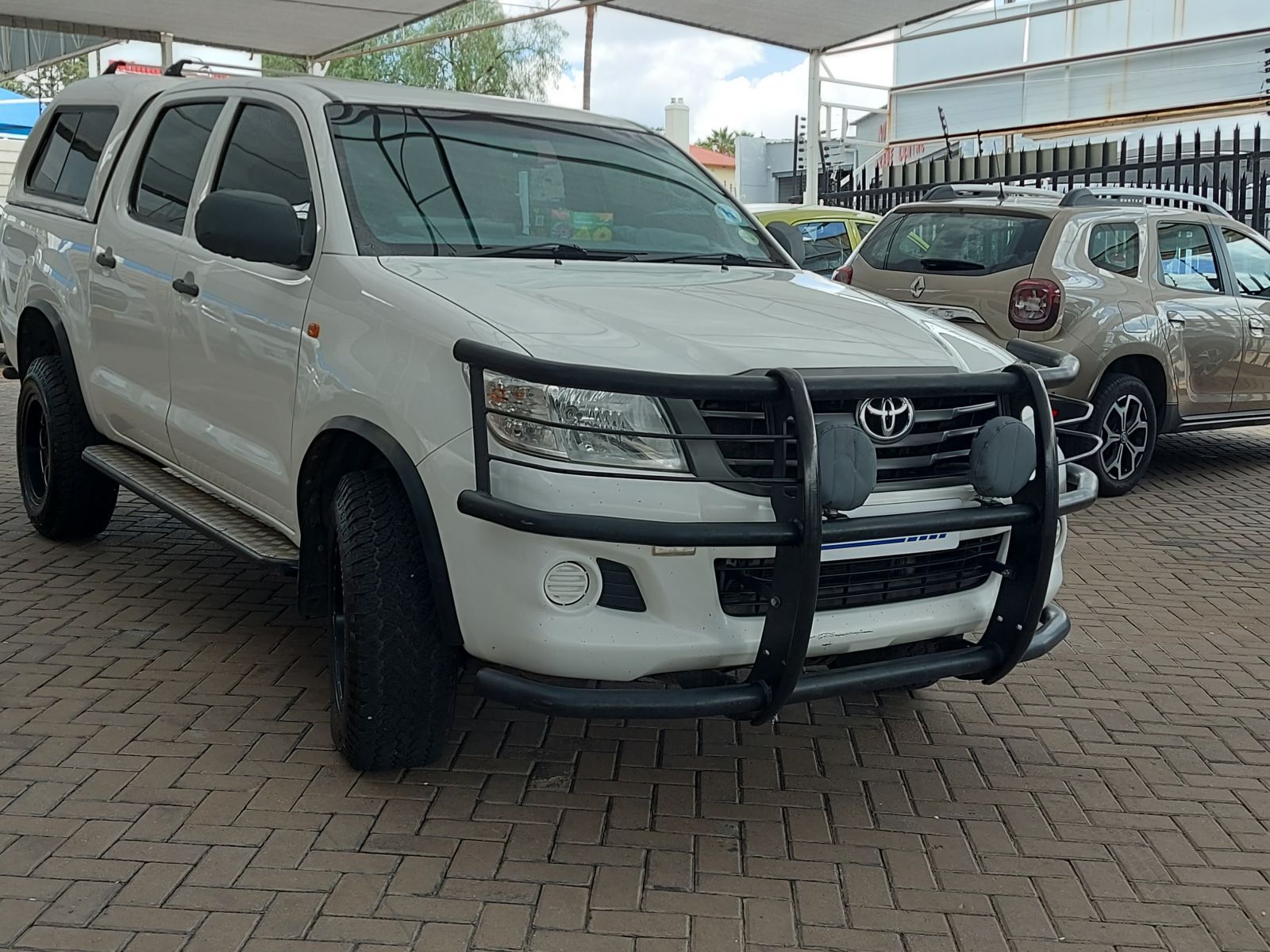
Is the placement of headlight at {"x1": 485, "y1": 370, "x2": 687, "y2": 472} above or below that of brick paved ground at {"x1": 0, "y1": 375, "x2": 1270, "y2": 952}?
above

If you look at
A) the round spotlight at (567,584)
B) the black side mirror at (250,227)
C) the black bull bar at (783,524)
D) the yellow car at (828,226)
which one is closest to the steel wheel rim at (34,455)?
the black side mirror at (250,227)

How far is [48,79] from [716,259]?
165 ft

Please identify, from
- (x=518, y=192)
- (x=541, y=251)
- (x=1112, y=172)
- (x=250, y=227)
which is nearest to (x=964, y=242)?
(x=518, y=192)

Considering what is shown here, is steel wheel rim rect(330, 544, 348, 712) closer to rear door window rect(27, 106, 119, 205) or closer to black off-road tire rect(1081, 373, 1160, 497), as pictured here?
rear door window rect(27, 106, 119, 205)

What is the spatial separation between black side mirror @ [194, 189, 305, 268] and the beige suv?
5126mm

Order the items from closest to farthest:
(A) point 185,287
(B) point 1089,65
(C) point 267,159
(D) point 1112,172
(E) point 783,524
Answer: (E) point 783,524 < (C) point 267,159 < (A) point 185,287 < (D) point 1112,172 < (B) point 1089,65

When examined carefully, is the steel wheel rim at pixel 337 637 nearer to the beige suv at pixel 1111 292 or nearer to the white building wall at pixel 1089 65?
the beige suv at pixel 1111 292

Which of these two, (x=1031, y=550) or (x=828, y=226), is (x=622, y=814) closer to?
(x=1031, y=550)

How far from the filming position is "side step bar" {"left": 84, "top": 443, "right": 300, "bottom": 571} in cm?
433

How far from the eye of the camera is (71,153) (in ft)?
21.1

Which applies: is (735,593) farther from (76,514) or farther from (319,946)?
(76,514)

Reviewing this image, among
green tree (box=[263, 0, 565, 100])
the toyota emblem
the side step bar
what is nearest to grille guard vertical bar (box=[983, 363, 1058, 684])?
the toyota emblem

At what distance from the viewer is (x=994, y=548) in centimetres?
373

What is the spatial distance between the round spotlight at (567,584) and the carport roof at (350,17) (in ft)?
42.6
